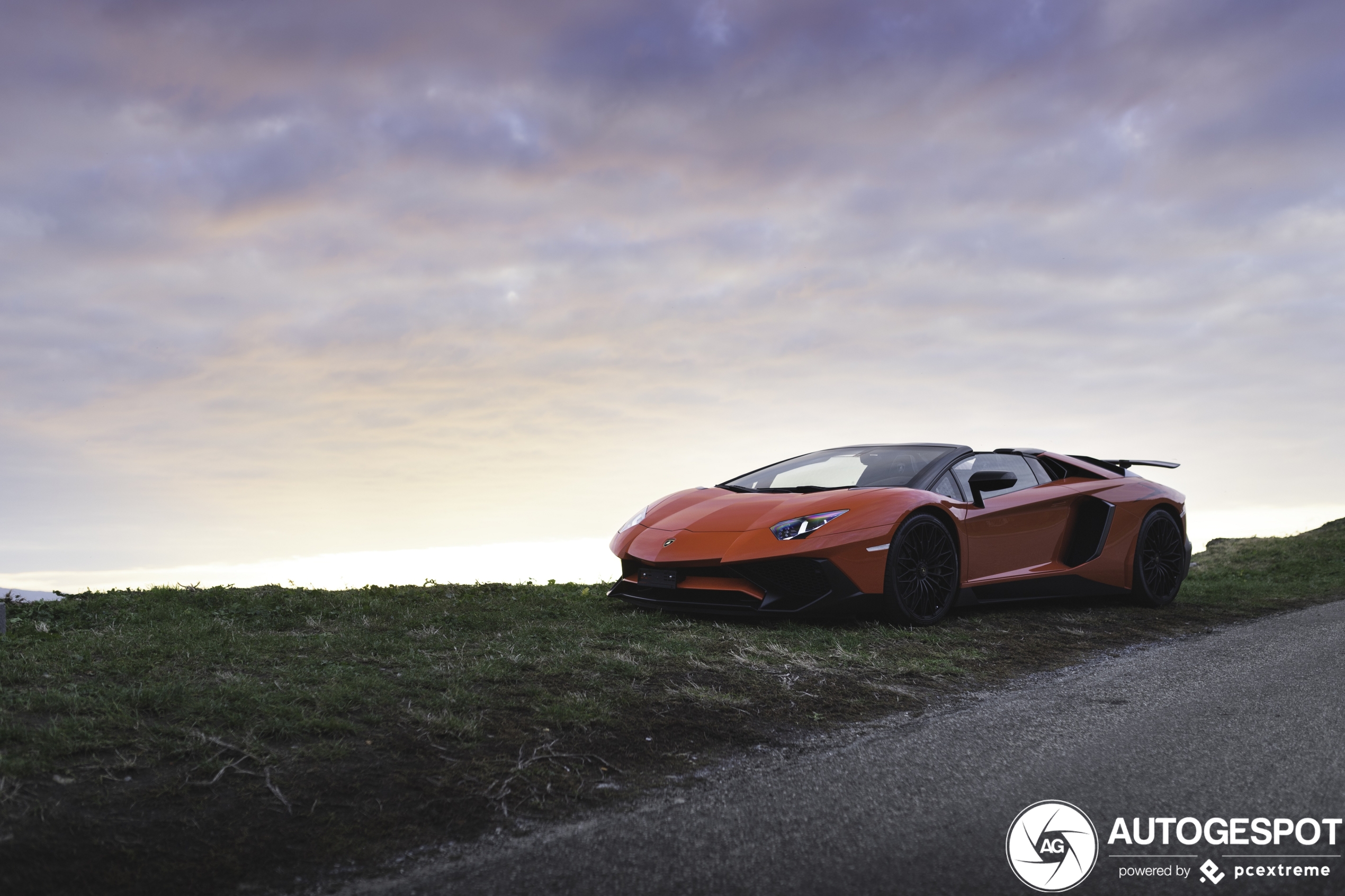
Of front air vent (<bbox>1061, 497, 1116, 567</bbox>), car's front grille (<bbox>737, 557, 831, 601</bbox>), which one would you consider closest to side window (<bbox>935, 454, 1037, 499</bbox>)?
front air vent (<bbox>1061, 497, 1116, 567</bbox>)

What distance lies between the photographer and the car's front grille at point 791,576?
19.5 ft

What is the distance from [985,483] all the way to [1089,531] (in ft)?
5.16

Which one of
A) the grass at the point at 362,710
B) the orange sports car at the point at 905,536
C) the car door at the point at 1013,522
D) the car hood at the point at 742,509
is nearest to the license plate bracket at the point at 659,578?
the orange sports car at the point at 905,536

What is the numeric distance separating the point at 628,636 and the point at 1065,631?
3.32 metres

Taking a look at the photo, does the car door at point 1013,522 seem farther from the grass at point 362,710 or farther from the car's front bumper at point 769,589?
the car's front bumper at point 769,589

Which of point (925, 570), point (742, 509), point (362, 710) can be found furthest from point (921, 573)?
point (362, 710)

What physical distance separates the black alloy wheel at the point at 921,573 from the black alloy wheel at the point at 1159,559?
8.38 feet

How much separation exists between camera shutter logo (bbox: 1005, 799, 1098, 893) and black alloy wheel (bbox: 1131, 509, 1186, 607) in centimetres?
598

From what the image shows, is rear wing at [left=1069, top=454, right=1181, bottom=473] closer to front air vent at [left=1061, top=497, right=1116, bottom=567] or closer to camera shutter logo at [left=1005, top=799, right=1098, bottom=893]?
front air vent at [left=1061, top=497, right=1116, bottom=567]

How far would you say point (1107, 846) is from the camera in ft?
8.72

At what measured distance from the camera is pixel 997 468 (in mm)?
7398

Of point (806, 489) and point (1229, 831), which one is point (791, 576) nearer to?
point (806, 489)

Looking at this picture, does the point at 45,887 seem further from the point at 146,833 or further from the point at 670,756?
the point at 670,756

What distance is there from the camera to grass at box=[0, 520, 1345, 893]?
2.57m
